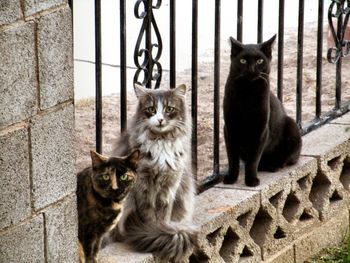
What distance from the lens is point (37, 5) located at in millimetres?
3531

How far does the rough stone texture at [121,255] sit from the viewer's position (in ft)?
14.6

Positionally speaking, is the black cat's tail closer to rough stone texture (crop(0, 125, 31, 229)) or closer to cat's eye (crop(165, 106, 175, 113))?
cat's eye (crop(165, 106, 175, 113))

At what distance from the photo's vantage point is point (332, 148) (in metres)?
5.85

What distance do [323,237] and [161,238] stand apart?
5.15ft

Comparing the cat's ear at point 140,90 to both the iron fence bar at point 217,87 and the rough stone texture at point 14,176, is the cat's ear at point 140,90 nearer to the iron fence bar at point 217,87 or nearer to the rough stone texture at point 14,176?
the iron fence bar at point 217,87

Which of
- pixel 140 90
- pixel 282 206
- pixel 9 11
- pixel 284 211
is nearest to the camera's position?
pixel 9 11

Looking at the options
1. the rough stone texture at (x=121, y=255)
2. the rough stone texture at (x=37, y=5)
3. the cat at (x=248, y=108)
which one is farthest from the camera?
the cat at (x=248, y=108)

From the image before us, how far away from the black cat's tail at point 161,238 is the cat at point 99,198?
0.27 metres

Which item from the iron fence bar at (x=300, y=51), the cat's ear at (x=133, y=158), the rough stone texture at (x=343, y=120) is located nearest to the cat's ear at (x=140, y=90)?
the cat's ear at (x=133, y=158)

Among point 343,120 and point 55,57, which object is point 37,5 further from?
point 343,120

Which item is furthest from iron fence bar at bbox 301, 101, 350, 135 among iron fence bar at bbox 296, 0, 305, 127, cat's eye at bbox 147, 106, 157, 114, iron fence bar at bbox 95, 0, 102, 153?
iron fence bar at bbox 95, 0, 102, 153

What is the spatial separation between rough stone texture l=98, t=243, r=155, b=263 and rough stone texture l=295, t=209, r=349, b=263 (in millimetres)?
1330

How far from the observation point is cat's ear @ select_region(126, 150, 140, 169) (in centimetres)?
436

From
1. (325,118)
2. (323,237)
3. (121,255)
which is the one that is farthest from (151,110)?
(325,118)
